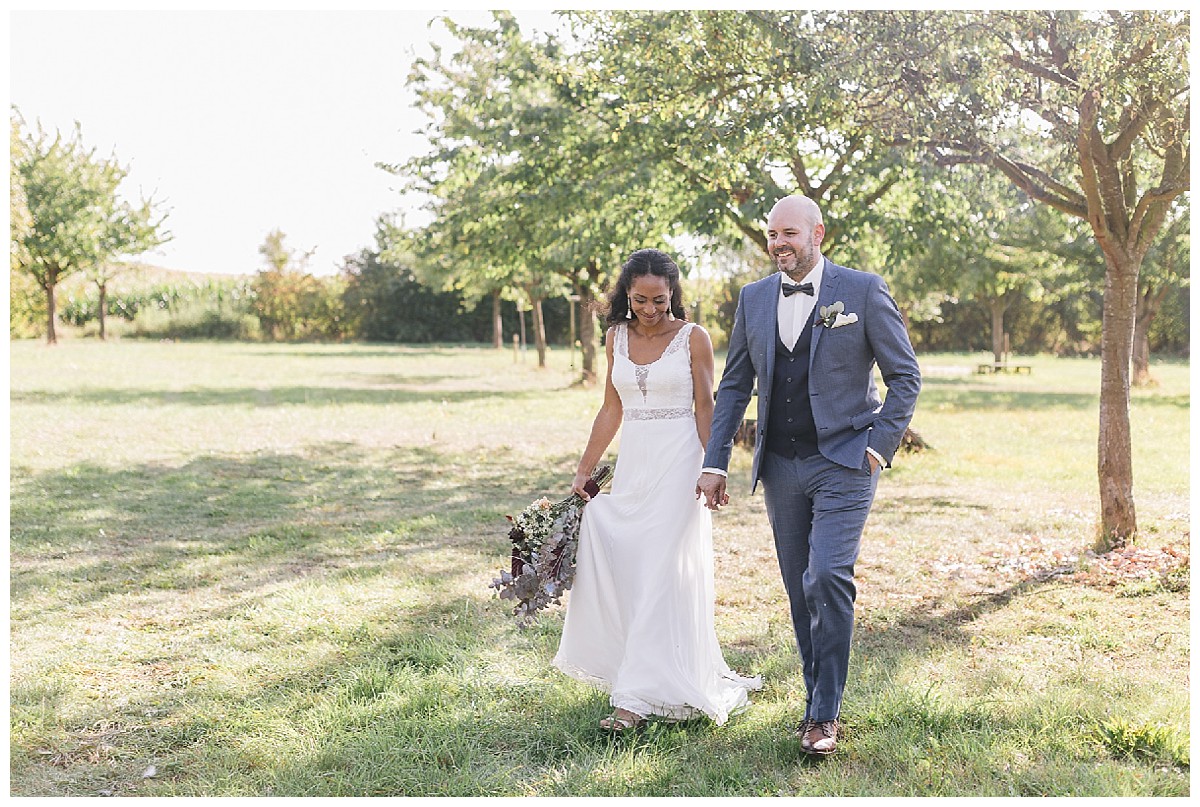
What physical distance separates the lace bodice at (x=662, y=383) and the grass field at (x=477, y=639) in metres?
1.24

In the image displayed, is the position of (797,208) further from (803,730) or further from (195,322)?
(195,322)

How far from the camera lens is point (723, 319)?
3441 cm

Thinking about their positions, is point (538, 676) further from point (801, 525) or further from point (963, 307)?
point (963, 307)

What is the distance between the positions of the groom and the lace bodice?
0.23 metres

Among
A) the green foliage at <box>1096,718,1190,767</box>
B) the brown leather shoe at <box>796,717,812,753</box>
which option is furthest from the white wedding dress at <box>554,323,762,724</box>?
the green foliage at <box>1096,718,1190,767</box>

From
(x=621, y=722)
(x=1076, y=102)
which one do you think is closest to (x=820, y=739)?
Answer: (x=621, y=722)

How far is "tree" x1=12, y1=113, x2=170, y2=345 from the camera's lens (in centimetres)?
3466

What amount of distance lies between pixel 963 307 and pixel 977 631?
135ft

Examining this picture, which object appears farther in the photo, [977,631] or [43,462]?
[43,462]

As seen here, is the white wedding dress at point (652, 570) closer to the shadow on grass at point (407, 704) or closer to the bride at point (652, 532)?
the bride at point (652, 532)

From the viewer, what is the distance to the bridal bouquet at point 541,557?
171 inches

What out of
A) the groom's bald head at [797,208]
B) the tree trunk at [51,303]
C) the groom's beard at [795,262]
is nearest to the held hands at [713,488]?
the groom's beard at [795,262]
